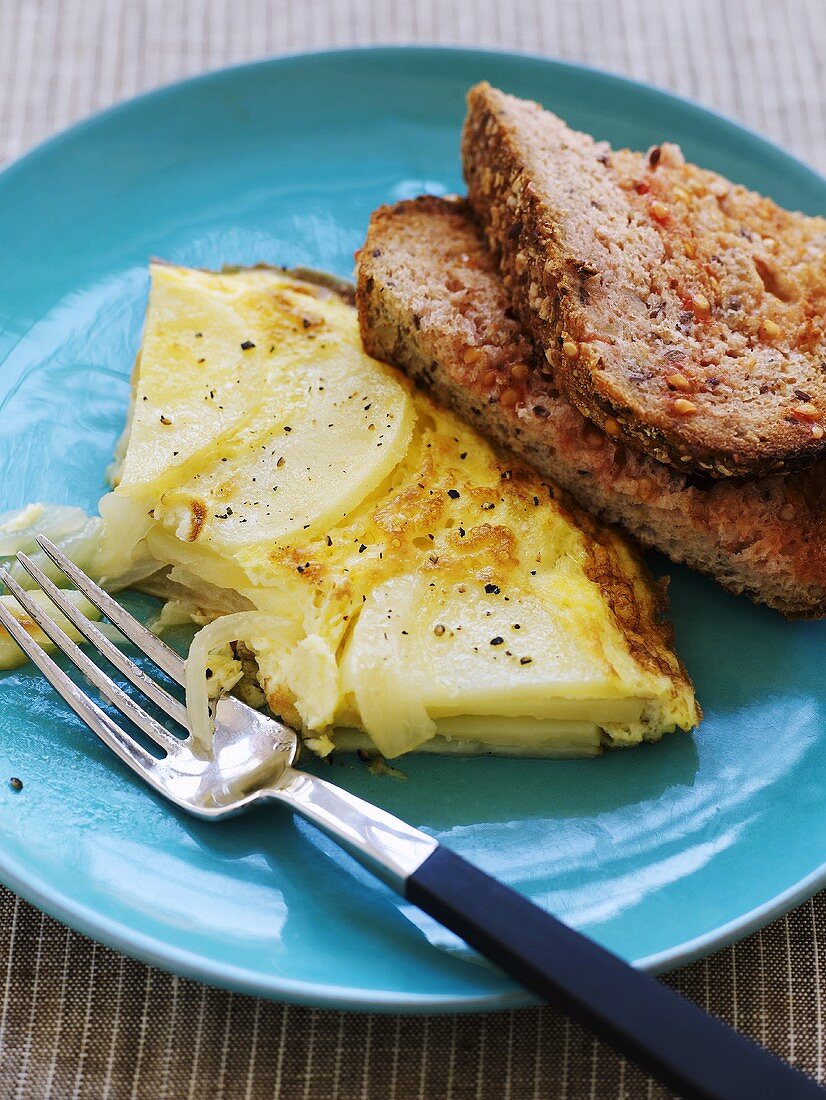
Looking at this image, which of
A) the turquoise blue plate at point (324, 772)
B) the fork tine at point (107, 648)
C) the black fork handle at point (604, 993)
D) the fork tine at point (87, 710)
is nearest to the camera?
the black fork handle at point (604, 993)

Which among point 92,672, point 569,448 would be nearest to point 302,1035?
point 92,672

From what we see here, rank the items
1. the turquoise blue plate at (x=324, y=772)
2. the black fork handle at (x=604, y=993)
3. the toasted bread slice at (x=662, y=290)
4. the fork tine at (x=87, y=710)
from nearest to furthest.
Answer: the black fork handle at (x=604, y=993) < the turquoise blue plate at (x=324, y=772) < the fork tine at (x=87, y=710) < the toasted bread slice at (x=662, y=290)

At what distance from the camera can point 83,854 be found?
329 centimetres

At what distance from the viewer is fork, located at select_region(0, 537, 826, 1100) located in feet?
8.45

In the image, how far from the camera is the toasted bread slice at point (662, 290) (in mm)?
3699

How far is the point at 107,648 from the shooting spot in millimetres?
3670

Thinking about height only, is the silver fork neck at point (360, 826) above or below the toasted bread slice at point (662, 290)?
below

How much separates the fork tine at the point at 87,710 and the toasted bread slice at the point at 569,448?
1.74 meters

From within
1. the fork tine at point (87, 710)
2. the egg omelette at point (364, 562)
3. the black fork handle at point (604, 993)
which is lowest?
the fork tine at point (87, 710)

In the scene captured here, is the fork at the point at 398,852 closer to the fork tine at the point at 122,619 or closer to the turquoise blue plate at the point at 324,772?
the fork tine at the point at 122,619

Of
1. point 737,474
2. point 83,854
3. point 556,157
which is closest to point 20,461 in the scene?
point 83,854

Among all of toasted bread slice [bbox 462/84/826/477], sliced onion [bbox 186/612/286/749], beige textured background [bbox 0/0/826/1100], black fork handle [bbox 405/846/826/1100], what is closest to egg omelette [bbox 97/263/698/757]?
sliced onion [bbox 186/612/286/749]

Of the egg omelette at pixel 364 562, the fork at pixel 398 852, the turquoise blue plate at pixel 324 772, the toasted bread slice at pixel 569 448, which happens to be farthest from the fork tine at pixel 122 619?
the toasted bread slice at pixel 569 448

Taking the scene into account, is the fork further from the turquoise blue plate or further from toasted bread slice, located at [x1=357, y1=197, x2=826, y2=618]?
toasted bread slice, located at [x1=357, y1=197, x2=826, y2=618]
